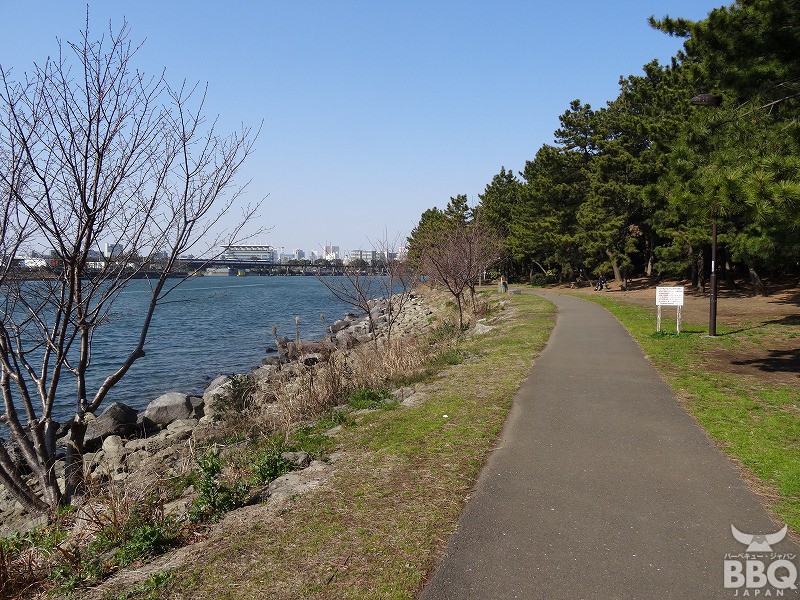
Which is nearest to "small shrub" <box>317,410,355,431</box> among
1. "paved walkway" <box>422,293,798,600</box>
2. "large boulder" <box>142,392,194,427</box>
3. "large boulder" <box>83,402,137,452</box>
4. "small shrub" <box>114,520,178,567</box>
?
"paved walkway" <box>422,293,798,600</box>

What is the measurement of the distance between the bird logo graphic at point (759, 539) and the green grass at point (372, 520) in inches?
83.8

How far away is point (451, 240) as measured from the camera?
2467 cm

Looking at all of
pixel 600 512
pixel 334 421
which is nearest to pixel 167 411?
pixel 334 421

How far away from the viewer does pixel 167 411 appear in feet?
45.9

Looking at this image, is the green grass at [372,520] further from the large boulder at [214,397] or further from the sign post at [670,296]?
the sign post at [670,296]

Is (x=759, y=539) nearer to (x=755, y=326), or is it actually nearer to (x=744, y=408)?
(x=744, y=408)

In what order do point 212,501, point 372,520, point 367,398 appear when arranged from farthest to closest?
point 367,398 < point 212,501 < point 372,520

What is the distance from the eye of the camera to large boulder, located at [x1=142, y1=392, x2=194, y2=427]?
13.8m

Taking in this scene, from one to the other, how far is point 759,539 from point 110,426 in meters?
12.6

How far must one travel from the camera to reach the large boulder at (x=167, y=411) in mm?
13773

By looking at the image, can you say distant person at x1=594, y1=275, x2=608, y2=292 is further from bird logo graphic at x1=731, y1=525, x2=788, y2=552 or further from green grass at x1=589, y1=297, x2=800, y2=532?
bird logo graphic at x1=731, y1=525, x2=788, y2=552

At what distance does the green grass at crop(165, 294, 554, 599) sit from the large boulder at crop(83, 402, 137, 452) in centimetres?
745

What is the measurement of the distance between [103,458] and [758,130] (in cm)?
1278

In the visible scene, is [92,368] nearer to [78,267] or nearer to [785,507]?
[78,267]
